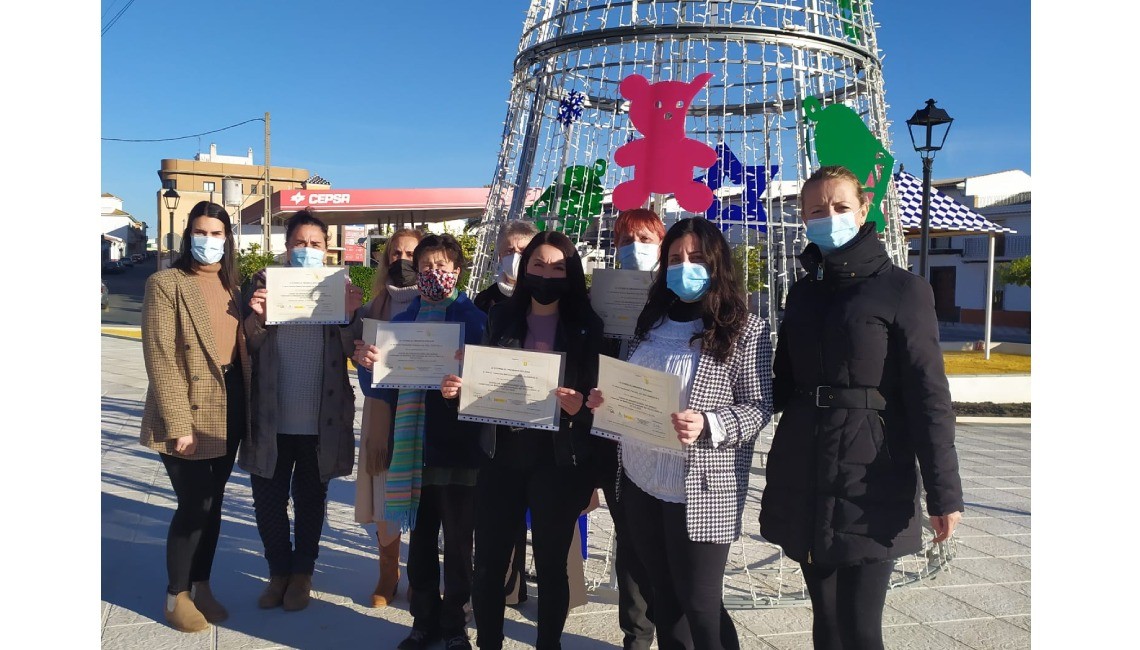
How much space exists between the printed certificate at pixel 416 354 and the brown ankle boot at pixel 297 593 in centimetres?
133

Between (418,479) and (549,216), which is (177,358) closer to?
(418,479)

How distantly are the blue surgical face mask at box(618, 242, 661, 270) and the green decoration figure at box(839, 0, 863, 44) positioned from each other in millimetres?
1750

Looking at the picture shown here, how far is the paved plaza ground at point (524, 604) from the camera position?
3.70 metres

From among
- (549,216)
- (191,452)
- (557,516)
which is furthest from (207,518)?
(549,216)

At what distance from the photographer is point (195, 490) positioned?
12.1 ft

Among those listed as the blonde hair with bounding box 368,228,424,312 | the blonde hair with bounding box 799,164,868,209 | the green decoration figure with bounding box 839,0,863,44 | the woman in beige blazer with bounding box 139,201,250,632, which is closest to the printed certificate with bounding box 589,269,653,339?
the blonde hair with bounding box 799,164,868,209

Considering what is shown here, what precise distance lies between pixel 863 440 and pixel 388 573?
8.63ft

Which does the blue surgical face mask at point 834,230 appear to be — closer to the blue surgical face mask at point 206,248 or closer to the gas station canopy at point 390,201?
the blue surgical face mask at point 206,248

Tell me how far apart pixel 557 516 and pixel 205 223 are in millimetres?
2072

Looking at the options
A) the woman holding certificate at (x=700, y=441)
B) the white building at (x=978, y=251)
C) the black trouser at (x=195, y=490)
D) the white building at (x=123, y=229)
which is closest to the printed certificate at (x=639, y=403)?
the woman holding certificate at (x=700, y=441)

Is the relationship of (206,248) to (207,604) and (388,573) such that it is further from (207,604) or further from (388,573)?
(388,573)

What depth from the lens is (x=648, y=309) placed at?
2920 millimetres

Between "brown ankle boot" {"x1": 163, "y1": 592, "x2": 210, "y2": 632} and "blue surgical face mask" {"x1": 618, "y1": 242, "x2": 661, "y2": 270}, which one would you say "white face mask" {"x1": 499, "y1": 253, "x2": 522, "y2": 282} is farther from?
"brown ankle boot" {"x1": 163, "y1": 592, "x2": 210, "y2": 632}

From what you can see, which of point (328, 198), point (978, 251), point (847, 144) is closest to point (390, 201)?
point (328, 198)
